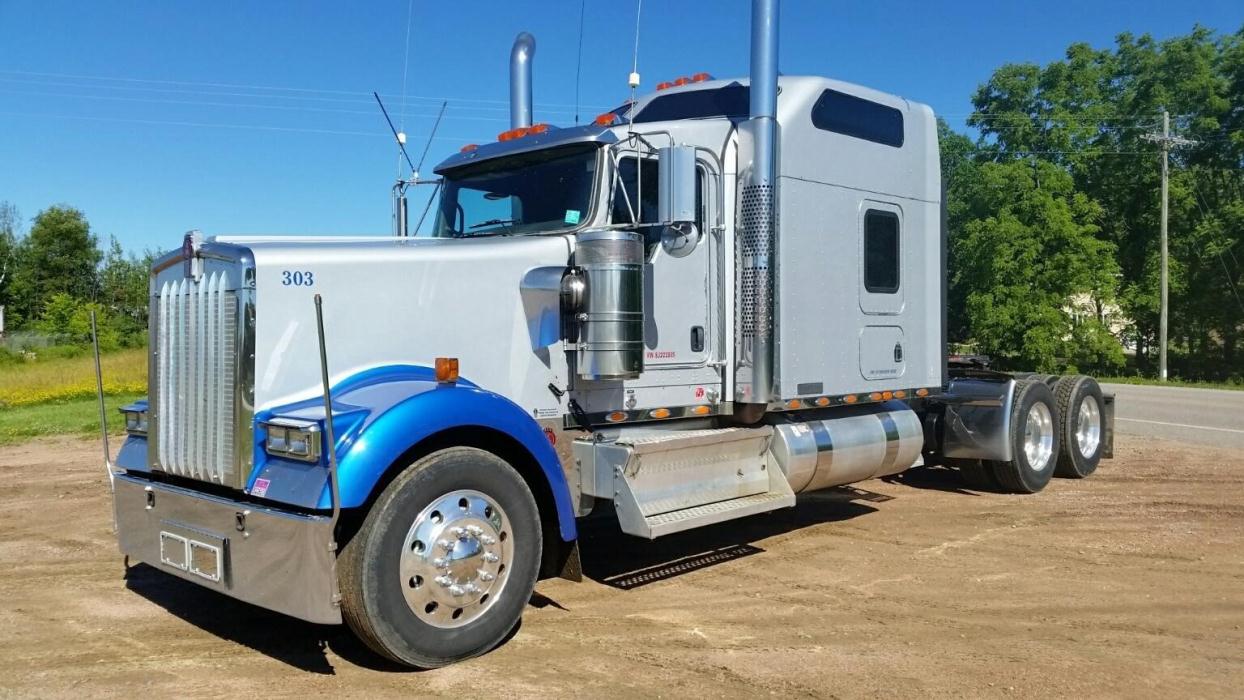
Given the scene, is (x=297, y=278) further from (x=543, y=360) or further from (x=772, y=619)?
(x=772, y=619)

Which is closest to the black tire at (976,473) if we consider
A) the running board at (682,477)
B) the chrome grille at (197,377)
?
the running board at (682,477)

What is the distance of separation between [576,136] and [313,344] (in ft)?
7.27

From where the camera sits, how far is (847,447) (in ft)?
24.0

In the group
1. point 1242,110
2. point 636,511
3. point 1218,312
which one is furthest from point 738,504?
point 1242,110

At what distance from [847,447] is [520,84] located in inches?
173

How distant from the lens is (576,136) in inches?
235

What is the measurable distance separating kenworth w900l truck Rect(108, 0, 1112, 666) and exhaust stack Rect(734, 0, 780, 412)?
0.05 ft

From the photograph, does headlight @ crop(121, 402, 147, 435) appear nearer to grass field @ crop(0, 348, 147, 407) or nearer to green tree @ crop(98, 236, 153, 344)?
grass field @ crop(0, 348, 147, 407)

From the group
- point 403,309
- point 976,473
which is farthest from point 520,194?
point 976,473

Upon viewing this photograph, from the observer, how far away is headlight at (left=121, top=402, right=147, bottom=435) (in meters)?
5.44

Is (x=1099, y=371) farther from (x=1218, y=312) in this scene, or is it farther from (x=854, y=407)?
(x=854, y=407)

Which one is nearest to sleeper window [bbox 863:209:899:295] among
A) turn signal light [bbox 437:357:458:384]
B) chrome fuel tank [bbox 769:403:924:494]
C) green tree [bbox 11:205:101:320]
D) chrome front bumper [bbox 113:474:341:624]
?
chrome fuel tank [bbox 769:403:924:494]

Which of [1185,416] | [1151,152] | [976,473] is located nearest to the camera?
[976,473]

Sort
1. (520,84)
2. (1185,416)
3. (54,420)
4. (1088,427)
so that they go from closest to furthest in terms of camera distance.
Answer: (520,84), (1088,427), (54,420), (1185,416)
